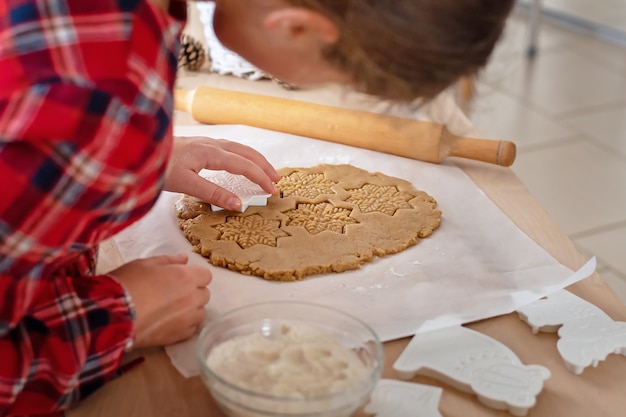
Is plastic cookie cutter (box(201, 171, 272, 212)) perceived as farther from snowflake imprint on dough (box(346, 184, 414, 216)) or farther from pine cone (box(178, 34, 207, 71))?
pine cone (box(178, 34, 207, 71))

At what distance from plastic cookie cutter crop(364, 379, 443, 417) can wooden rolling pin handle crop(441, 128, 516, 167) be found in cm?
49

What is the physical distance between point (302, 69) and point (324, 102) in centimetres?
58

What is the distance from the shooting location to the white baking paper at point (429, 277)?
81 centimetres

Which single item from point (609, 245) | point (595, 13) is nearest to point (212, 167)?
point (609, 245)

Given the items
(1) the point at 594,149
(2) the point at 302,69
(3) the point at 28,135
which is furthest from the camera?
(1) the point at 594,149

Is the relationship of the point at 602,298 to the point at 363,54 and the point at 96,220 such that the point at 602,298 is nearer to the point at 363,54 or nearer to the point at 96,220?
the point at 363,54

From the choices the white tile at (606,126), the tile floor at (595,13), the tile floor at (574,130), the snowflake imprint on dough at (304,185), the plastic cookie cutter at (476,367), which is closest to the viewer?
the plastic cookie cutter at (476,367)

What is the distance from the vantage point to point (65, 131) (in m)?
0.59

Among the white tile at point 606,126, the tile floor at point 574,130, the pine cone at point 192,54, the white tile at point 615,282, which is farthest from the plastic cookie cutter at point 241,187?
the white tile at point 606,126

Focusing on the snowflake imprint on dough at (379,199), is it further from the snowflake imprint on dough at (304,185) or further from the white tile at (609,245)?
the white tile at (609,245)

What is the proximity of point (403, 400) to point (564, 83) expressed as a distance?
2514 mm

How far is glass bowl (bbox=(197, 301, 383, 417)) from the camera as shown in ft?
2.02

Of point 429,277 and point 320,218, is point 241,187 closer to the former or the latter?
point 320,218

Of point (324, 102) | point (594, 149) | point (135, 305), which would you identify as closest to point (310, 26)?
point (135, 305)
